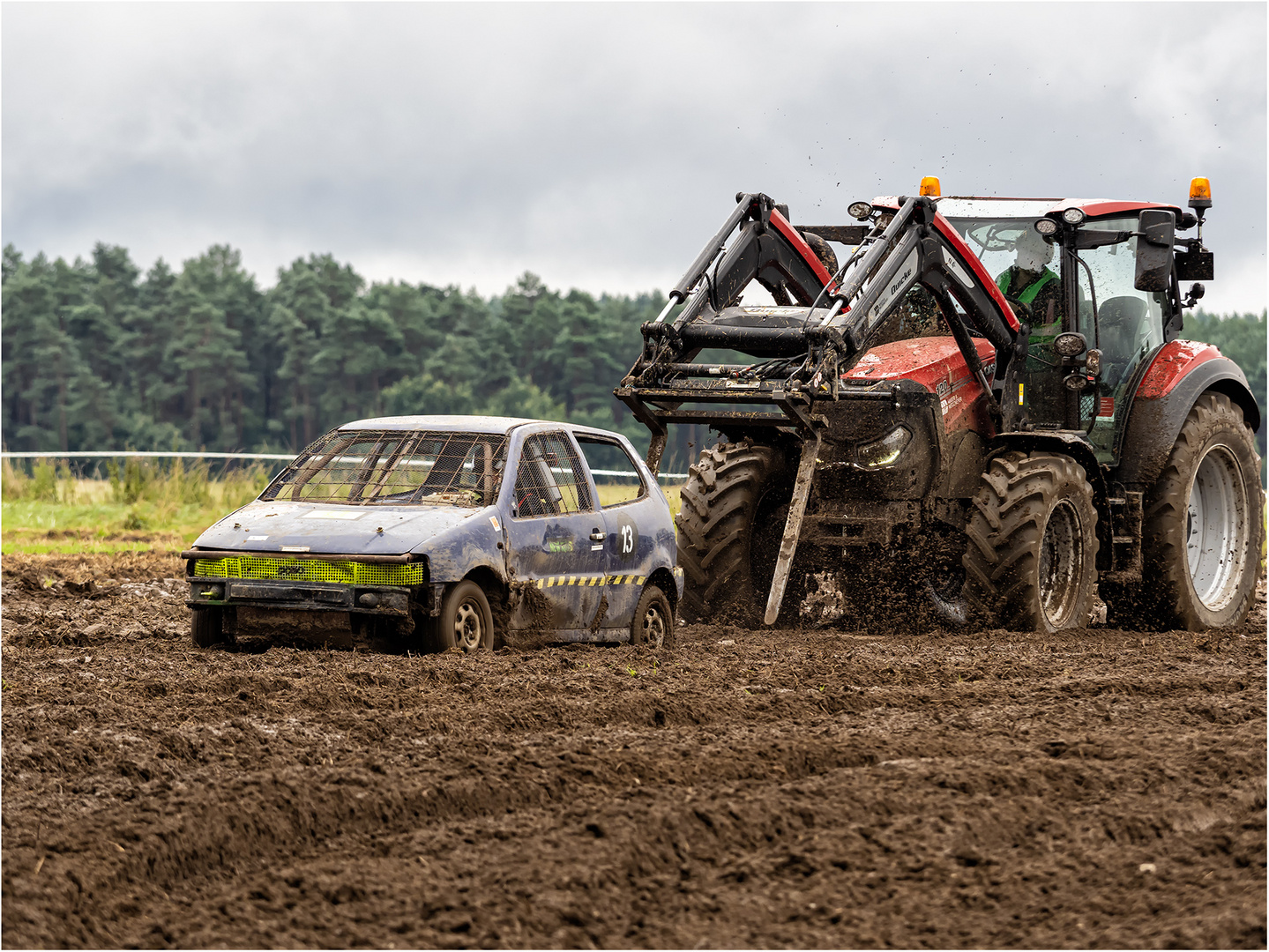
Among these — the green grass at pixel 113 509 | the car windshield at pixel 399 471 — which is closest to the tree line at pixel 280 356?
the green grass at pixel 113 509

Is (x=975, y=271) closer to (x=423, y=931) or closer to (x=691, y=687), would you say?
(x=691, y=687)

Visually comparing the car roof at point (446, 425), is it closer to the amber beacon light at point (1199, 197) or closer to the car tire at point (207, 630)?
the car tire at point (207, 630)

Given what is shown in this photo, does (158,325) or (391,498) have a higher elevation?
(158,325)

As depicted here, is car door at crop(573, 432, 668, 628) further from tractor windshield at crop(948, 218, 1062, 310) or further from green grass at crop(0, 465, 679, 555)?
green grass at crop(0, 465, 679, 555)

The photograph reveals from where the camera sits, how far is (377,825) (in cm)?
586

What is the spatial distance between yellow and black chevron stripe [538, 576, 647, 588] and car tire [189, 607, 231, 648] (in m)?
1.93

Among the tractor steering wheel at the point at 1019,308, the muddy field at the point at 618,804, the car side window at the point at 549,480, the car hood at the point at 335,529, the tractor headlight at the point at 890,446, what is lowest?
the muddy field at the point at 618,804

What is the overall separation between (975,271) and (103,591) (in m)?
7.55

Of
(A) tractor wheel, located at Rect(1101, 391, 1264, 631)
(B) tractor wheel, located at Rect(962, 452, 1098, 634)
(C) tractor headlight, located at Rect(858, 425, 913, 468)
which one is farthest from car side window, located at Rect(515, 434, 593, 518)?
(A) tractor wheel, located at Rect(1101, 391, 1264, 631)

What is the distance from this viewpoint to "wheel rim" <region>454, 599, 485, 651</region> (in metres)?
9.26

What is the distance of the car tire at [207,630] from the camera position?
959 centimetres

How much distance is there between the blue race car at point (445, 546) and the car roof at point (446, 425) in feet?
0.05

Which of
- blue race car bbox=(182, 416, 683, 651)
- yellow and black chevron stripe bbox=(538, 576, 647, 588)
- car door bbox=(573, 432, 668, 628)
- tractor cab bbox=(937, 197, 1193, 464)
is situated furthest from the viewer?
tractor cab bbox=(937, 197, 1193, 464)

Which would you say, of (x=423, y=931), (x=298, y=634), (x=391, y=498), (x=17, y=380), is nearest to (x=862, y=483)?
(x=391, y=498)
